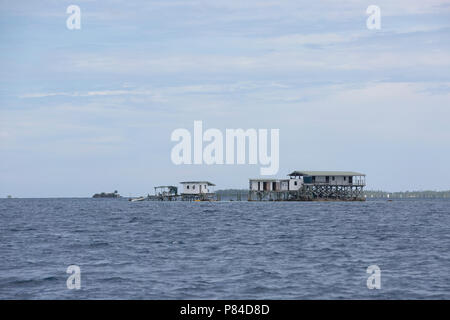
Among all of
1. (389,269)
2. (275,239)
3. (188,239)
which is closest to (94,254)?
(188,239)

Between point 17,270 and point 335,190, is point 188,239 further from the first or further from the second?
point 335,190

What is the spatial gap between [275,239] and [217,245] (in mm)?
6226

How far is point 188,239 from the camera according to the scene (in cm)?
4394

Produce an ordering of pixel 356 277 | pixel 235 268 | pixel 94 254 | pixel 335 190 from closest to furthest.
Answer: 1. pixel 356 277
2. pixel 235 268
3. pixel 94 254
4. pixel 335 190

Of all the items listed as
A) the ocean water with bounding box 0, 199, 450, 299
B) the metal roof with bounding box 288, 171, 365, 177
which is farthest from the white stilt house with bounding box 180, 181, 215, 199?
the ocean water with bounding box 0, 199, 450, 299
